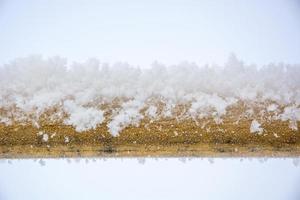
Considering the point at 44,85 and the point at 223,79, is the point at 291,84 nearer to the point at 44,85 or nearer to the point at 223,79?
the point at 223,79

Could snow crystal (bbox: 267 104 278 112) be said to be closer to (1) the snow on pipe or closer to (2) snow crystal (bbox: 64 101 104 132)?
(1) the snow on pipe

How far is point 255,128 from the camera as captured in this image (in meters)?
0.81

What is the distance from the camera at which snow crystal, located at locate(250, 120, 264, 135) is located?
0.80m

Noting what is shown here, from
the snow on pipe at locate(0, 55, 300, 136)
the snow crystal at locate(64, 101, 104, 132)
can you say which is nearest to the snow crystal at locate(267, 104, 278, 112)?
the snow on pipe at locate(0, 55, 300, 136)

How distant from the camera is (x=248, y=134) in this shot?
2.68 feet

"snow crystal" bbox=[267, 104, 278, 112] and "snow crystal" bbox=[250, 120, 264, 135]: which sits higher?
"snow crystal" bbox=[267, 104, 278, 112]

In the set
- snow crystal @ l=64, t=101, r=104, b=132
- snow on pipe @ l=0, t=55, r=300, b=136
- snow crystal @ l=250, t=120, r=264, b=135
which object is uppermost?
snow on pipe @ l=0, t=55, r=300, b=136

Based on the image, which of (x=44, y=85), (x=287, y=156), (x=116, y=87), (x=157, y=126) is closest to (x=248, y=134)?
(x=287, y=156)

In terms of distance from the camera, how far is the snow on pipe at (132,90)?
802 millimetres

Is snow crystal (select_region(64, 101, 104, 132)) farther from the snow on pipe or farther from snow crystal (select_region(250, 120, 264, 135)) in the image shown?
snow crystal (select_region(250, 120, 264, 135))

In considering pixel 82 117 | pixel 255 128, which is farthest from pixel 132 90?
pixel 255 128

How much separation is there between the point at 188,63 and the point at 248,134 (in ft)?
0.82

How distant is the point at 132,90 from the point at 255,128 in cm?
33

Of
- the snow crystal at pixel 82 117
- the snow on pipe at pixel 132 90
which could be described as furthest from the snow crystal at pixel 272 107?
the snow crystal at pixel 82 117
